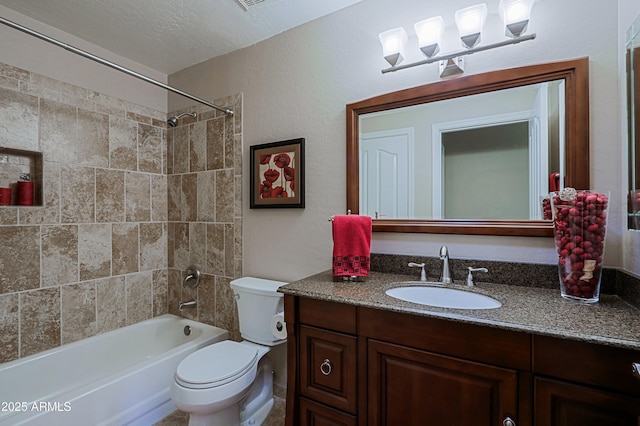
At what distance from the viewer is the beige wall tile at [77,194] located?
76.8 inches

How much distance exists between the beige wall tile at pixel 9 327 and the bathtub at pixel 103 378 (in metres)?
0.08

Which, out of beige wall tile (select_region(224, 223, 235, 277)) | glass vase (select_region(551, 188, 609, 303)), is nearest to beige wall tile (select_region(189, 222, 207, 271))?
beige wall tile (select_region(224, 223, 235, 277))

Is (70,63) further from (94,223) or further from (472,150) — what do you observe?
(472,150)

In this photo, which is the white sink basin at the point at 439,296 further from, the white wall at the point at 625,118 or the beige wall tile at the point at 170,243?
the beige wall tile at the point at 170,243

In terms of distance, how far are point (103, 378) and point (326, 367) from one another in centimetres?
124

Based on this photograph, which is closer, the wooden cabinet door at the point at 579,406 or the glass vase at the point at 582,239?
the wooden cabinet door at the point at 579,406

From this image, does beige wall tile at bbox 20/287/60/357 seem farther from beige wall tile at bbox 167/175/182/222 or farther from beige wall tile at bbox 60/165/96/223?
beige wall tile at bbox 167/175/182/222

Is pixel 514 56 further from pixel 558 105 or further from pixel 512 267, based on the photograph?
pixel 512 267

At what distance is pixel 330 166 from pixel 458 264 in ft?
2.87

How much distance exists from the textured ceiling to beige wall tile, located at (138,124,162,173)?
22.9 inches

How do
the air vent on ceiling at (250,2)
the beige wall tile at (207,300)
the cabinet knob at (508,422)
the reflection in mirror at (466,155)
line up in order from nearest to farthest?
the cabinet knob at (508,422), the reflection in mirror at (466,155), the air vent on ceiling at (250,2), the beige wall tile at (207,300)

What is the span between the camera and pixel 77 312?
78.9 inches

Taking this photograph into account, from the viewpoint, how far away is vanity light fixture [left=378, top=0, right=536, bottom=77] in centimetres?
123

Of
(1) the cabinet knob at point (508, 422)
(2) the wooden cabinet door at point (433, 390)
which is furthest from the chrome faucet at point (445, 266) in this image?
(1) the cabinet knob at point (508, 422)
